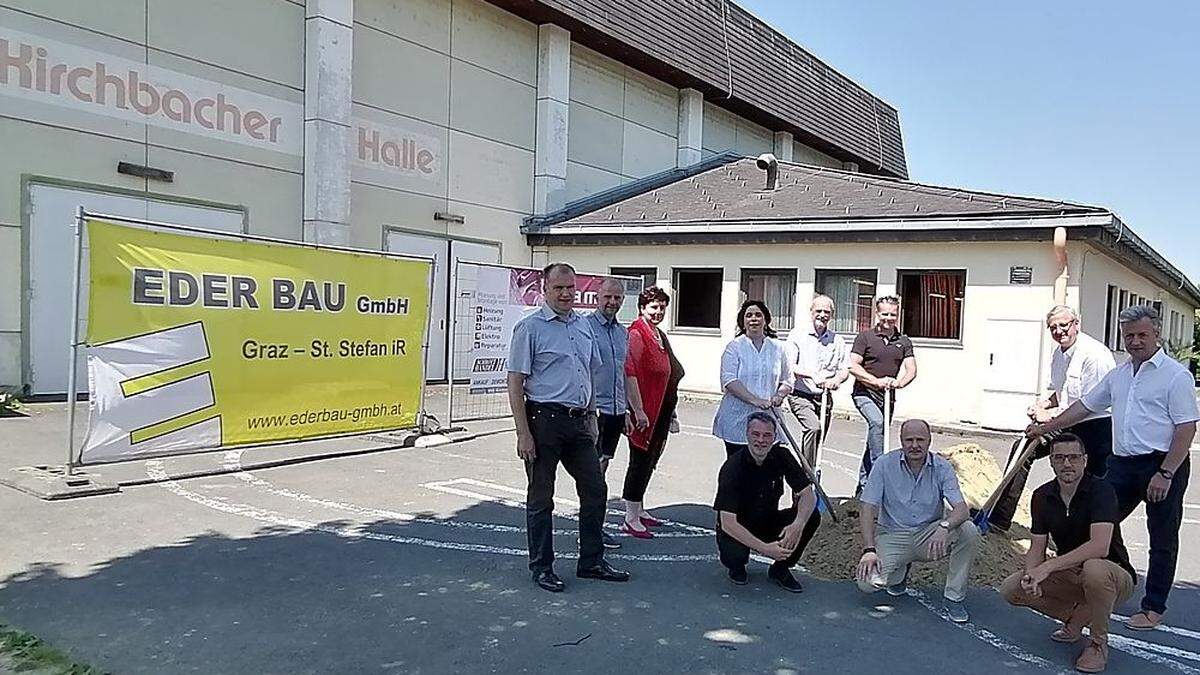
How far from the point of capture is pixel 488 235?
1739cm

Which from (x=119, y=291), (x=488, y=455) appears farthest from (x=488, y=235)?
(x=119, y=291)

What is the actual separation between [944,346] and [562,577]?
10329mm

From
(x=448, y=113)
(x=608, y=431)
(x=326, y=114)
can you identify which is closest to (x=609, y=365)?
(x=608, y=431)

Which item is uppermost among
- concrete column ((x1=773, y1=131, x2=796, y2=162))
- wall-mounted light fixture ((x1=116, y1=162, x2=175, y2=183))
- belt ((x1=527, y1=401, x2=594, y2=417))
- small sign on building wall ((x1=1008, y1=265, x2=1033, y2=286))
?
concrete column ((x1=773, y1=131, x2=796, y2=162))

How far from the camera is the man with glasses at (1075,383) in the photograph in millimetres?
5359

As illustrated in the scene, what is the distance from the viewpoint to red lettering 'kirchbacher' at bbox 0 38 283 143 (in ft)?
34.7

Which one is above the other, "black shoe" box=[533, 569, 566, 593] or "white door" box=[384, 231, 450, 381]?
"white door" box=[384, 231, 450, 381]

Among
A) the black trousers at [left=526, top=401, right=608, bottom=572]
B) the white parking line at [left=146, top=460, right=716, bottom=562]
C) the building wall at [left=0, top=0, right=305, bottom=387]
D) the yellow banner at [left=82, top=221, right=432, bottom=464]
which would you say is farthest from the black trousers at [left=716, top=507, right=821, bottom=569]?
the building wall at [left=0, top=0, right=305, bottom=387]

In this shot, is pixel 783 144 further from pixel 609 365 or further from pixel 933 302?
pixel 609 365

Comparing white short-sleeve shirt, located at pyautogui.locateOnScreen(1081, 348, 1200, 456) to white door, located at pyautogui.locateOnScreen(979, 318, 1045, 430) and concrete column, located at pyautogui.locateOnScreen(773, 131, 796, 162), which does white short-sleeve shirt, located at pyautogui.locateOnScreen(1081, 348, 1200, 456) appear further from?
concrete column, located at pyautogui.locateOnScreen(773, 131, 796, 162)

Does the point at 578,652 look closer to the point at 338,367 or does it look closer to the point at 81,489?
the point at 81,489

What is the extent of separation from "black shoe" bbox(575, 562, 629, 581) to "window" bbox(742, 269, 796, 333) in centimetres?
1050

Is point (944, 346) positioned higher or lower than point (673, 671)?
higher

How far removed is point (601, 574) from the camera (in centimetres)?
509
